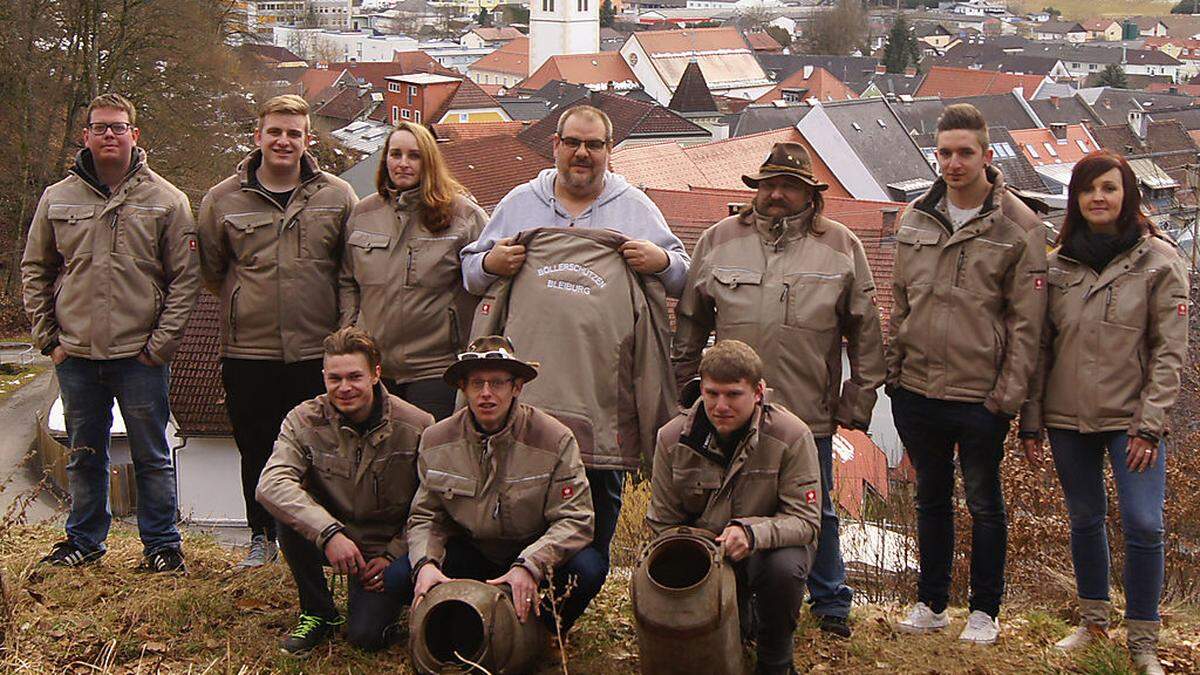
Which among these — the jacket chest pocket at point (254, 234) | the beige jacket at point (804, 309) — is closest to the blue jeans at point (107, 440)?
the jacket chest pocket at point (254, 234)

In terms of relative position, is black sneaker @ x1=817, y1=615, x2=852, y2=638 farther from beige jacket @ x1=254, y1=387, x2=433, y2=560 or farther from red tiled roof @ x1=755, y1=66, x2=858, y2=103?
red tiled roof @ x1=755, y1=66, x2=858, y2=103

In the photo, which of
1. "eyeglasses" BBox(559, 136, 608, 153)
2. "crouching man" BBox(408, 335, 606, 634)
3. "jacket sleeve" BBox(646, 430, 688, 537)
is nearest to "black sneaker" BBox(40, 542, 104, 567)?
"crouching man" BBox(408, 335, 606, 634)

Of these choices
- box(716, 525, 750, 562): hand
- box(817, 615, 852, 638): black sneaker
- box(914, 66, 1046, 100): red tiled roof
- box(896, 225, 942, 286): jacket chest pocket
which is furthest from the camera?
box(914, 66, 1046, 100): red tiled roof

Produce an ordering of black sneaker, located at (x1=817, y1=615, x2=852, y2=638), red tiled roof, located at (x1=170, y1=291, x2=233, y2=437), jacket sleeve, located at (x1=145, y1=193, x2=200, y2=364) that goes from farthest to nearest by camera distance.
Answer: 1. red tiled roof, located at (x1=170, y1=291, x2=233, y2=437)
2. jacket sleeve, located at (x1=145, y1=193, x2=200, y2=364)
3. black sneaker, located at (x1=817, y1=615, x2=852, y2=638)

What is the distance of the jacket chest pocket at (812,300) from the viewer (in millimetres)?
5289

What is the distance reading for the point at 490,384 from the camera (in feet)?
16.4

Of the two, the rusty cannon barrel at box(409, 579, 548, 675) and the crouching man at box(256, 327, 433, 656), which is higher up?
the crouching man at box(256, 327, 433, 656)

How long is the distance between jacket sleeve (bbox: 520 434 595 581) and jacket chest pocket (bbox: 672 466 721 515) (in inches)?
14.8

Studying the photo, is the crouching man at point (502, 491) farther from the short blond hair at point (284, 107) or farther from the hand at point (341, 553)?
the short blond hair at point (284, 107)

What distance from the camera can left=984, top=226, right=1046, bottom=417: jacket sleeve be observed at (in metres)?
5.02

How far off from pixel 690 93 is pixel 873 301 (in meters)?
61.4

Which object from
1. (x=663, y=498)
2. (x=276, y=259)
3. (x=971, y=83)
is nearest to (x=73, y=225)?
(x=276, y=259)

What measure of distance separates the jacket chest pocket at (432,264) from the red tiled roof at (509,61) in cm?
9957

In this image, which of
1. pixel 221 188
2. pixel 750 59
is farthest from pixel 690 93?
pixel 221 188
